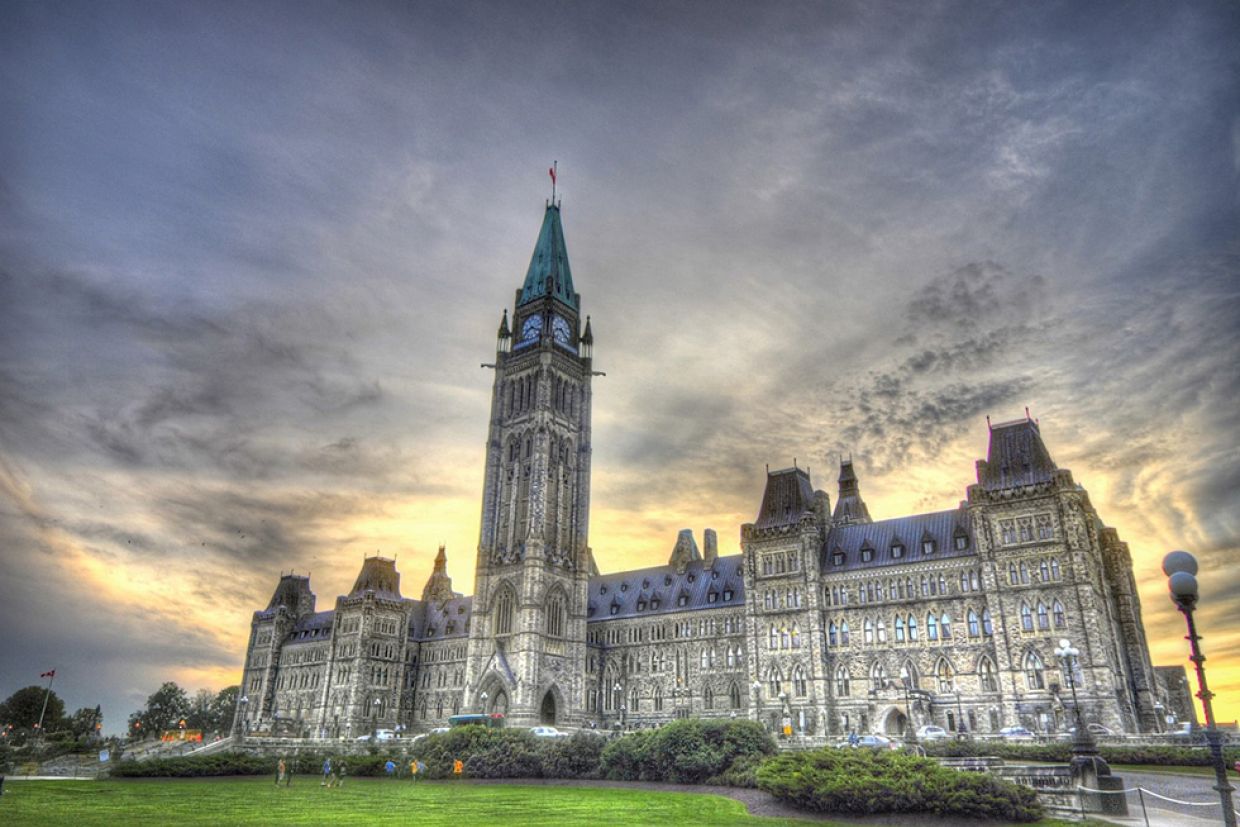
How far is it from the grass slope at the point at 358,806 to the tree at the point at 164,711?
128 metres

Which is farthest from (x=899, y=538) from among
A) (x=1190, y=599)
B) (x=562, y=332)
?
(x=1190, y=599)

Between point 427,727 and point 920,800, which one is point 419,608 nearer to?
point 427,727

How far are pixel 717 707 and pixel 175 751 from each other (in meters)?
52.2

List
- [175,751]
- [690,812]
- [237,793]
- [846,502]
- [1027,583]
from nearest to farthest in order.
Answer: [690,812]
[237,793]
[1027,583]
[175,751]
[846,502]

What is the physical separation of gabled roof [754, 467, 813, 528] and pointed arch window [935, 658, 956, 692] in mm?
17364

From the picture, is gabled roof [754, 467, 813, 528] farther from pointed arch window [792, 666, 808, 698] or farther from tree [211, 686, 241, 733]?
tree [211, 686, 241, 733]

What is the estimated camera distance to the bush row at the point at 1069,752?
38719 mm

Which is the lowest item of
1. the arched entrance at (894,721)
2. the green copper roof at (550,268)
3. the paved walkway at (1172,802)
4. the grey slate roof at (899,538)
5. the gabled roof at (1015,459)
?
the paved walkway at (1172,802)

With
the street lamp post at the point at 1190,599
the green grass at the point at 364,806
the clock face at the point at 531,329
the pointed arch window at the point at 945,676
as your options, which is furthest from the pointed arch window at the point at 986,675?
the clock face at the point at 531,329

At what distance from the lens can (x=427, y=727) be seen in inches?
3839

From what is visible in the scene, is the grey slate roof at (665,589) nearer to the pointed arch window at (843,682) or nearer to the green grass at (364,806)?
the pointed arch window at (843,682)

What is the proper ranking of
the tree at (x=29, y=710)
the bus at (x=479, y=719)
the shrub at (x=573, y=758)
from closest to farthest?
the shrub at (x=573, y=758) < the bus at (x=479, y=719) < the tree at (x=29, y=710)

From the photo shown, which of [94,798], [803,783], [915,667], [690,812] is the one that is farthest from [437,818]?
[915,667]

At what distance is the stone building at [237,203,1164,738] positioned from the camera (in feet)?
195
